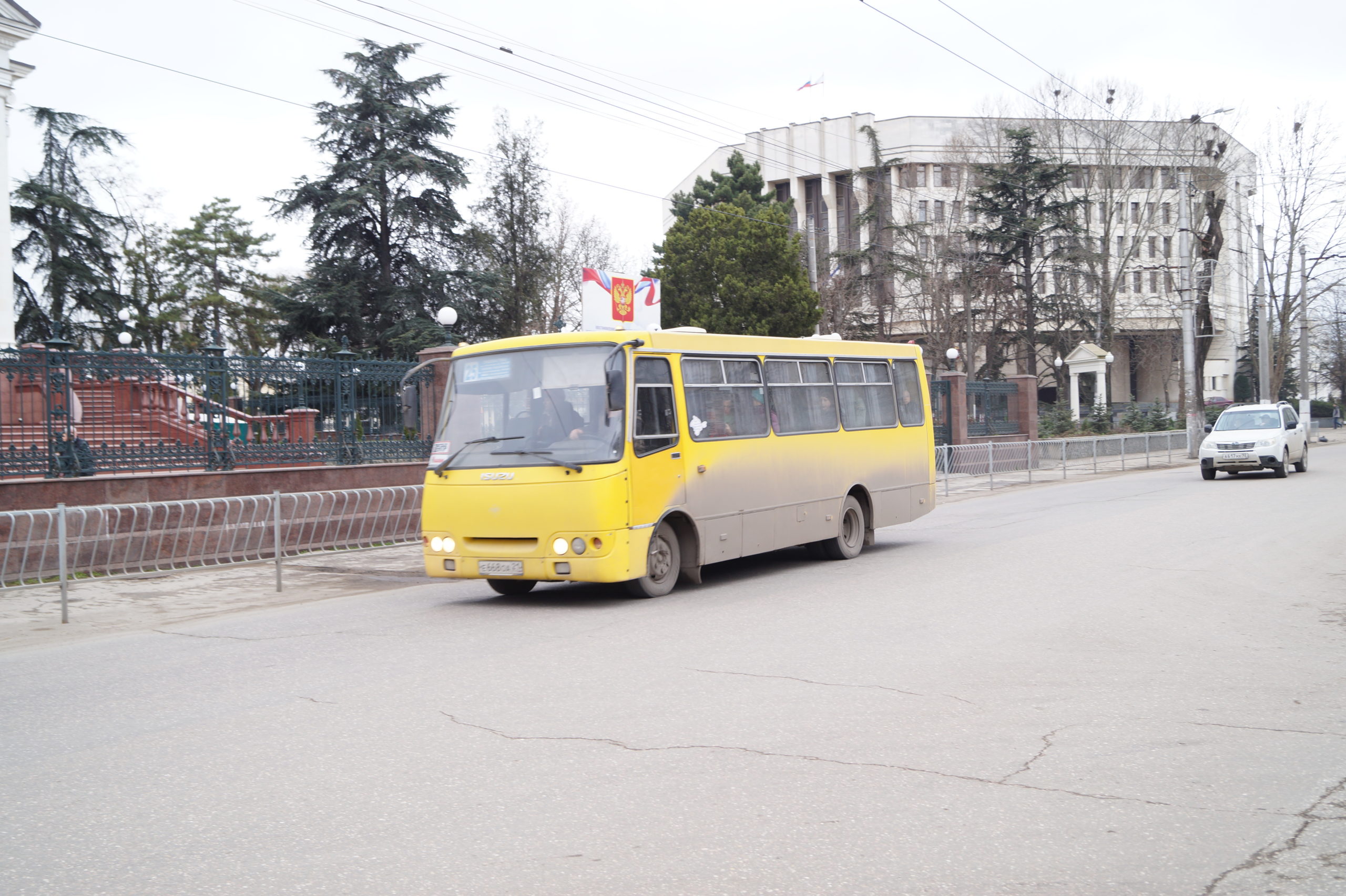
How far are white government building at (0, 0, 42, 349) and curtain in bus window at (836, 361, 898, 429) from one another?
21.6 m

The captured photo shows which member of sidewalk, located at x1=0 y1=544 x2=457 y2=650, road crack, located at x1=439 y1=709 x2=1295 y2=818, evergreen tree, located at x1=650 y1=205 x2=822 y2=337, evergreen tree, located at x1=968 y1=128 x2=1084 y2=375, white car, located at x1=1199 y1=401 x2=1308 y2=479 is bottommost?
sidewalk, located at x1=0 y1=544 x2=457 y2=650

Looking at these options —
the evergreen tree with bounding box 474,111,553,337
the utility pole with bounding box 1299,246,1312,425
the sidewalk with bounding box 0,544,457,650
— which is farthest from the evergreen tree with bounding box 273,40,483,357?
the utility pole with bounding box 1299,246,1312,425

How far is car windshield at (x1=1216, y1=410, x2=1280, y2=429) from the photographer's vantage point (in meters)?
28.2

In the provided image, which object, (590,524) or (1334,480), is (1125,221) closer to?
(1334,480)

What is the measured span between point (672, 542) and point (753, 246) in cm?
3581

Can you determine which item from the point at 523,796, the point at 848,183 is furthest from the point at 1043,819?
the point at 848,183

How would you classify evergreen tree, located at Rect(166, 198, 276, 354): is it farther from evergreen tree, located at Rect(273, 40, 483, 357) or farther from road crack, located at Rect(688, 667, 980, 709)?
road crack, located at Rect(688, 667, 980, 709)

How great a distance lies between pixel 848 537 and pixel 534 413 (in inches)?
229

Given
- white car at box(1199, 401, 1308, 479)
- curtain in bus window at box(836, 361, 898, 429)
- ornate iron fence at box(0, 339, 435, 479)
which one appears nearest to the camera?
ornate iron fence at box(0, 339, 435, 479)

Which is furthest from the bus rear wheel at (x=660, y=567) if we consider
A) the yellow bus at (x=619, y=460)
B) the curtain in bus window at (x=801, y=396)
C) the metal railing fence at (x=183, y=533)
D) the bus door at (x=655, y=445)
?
the metal railing fence at (x=183, y=533)

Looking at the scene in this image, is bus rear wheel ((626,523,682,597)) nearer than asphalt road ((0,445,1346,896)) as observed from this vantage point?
No

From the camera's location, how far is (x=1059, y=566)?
13.5m

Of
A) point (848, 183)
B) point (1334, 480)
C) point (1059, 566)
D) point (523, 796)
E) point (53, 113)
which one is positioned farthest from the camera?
point (848, 183)

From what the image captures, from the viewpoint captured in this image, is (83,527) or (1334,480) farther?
(1334,480)
